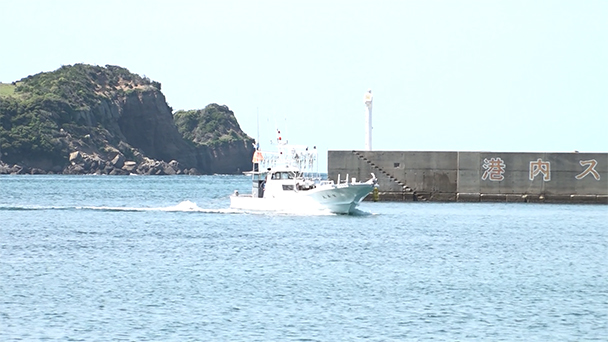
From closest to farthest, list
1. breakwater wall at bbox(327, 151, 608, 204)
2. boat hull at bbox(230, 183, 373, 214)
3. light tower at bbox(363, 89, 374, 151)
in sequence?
boat hull at bbox(230, 183, 373, 214), breakwater wall at bbox(327, 151, 608, 204), light tower at bbox(363, 89, 374, 151)

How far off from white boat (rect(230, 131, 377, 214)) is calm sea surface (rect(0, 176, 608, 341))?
822 millimetres

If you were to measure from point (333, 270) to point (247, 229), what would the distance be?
56.3ft

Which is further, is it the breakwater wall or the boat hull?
the breakwater wall

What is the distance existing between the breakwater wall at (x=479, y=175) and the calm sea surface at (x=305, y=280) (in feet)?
40.6

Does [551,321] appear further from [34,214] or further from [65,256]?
[34,214]

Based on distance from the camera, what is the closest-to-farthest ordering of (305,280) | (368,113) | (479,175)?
(305,280) → (479,175) → (368,113)

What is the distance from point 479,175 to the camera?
69.6m

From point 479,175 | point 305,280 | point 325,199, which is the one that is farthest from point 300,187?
point 305,280

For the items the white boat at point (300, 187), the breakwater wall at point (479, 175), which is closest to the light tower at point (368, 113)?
the breakwater wall at point (479, 175)

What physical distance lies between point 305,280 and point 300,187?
25112mm

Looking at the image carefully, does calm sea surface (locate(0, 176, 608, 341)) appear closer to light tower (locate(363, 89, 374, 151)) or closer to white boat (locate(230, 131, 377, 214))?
white boat (locate(230, 131, 377, 214))

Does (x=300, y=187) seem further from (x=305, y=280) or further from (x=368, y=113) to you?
(x=305, y=280)

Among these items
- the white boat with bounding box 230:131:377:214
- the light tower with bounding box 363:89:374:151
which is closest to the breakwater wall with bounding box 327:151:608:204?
the light tower with bounding box 363:89:374:151

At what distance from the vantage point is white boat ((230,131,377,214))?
183 feet
